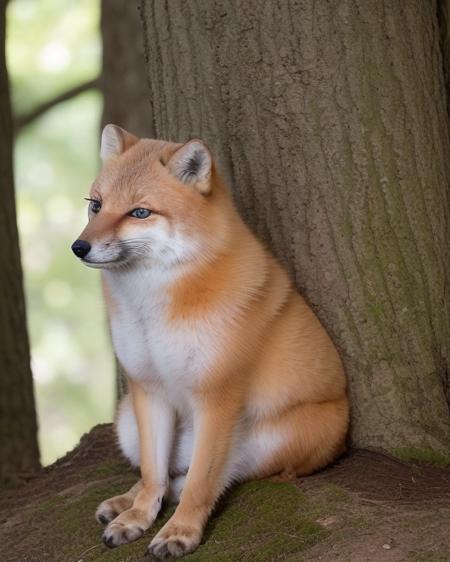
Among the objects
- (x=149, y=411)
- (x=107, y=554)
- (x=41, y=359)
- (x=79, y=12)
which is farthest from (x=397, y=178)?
(x=41, y=359)

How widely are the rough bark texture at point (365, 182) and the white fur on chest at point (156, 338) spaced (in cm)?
103

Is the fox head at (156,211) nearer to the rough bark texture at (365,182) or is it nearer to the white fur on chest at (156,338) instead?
the white fur on chest at (156,338)

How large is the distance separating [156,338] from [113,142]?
3.66 ft

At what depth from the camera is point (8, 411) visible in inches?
265

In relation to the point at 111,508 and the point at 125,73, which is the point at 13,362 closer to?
the point at 111,508

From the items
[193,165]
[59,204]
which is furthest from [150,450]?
[59,204]

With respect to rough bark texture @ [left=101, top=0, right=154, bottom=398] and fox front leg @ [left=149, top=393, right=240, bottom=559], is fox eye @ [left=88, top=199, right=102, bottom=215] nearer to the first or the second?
fox front leg @ [left=149, top=393, right=240, bottom=559]

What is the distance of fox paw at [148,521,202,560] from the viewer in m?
4.18

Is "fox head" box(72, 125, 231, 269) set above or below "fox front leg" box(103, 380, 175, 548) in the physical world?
above

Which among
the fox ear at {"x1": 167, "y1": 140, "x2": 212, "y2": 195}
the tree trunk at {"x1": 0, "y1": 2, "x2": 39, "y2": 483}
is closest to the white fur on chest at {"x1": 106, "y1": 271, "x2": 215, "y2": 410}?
the fox ear at {"x1": 167, "y1": 140, "x2": 212, "y2": 195}

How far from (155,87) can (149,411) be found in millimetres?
2161

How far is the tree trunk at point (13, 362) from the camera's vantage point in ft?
22.0

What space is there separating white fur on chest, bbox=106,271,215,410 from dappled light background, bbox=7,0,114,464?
695 centimetres

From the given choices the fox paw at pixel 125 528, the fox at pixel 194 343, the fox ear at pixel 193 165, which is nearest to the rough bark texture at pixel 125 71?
the fox at pixel 194 343
